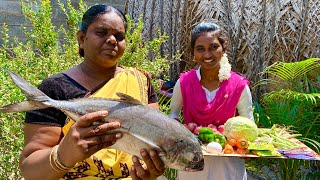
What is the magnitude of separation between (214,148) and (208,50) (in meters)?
0.77

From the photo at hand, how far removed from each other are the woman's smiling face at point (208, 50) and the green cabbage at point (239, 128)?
0.46 metres

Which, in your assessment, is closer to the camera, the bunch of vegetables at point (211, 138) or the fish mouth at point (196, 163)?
the fish mouth at point (196, 163)

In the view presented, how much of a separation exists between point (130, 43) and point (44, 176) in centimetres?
276

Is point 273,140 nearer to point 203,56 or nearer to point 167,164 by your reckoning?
point 203,56

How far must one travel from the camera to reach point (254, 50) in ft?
16.4

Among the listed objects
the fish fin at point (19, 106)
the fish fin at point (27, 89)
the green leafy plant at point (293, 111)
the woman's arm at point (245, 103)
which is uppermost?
the fish fin at point (27, 89)

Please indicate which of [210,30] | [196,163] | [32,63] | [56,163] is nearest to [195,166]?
[196,163]

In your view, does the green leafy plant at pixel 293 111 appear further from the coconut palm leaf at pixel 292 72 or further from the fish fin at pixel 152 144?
the fish fin at pixel 152 144

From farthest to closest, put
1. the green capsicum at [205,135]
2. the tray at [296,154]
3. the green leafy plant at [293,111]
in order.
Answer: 1. the green leafy plant at [293,111]
2. the green capsicum at [205,135]
3. the tray at [296,154]

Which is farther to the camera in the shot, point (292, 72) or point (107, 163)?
point (292, 72)

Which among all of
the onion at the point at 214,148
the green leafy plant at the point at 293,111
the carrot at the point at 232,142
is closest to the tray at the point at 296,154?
the onion at the point at 214,148

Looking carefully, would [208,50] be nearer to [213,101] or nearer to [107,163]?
[213,101]

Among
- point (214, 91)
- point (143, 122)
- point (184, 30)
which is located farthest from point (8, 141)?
point (184, 30)

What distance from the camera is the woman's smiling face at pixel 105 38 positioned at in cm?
192
